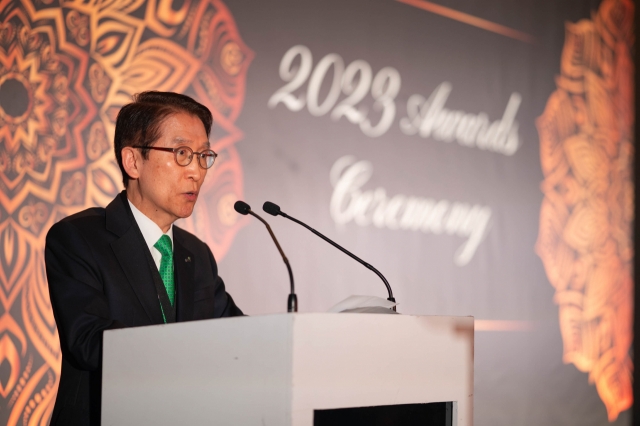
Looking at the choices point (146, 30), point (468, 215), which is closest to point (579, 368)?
point (468, 215)

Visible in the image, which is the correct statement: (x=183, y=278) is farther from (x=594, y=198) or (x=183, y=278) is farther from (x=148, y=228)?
(x=594, y=198)

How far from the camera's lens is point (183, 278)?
2.02 meters

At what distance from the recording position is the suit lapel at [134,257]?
72.1 inches

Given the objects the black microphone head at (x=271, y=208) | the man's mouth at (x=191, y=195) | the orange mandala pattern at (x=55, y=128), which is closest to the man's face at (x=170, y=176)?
the man's mouth at (x=191, y=195)

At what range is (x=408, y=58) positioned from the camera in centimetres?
374

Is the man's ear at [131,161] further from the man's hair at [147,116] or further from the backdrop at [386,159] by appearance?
the backdrop at [386,159]

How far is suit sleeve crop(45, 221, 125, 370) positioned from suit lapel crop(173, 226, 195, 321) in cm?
25

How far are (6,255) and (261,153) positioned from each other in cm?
116

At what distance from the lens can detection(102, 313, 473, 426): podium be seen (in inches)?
47.9

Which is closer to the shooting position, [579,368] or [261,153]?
[261,153]

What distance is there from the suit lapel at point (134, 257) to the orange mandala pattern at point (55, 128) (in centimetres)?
92

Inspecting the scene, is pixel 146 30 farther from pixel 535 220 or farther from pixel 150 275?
pixel 535 220

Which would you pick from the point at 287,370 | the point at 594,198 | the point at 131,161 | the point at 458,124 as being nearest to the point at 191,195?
the point at 131,161

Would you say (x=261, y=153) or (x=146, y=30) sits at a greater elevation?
(x=146, y=30)
